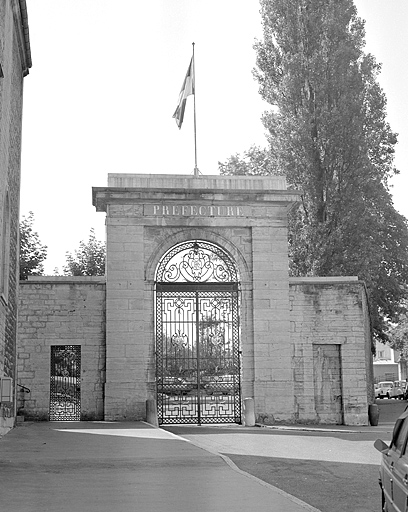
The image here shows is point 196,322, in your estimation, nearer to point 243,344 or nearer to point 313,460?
point 243,344

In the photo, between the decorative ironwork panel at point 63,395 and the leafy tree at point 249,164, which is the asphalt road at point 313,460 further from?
the leafy tree at point 249,164

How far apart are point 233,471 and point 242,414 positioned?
1236cm

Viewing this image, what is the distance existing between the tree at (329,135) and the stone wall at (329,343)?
6.86 meters

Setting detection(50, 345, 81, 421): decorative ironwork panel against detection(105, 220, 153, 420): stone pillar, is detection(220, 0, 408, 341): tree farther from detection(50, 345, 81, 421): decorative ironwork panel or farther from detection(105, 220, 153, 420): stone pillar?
detection(50, 345, 81, 421): decorative ironwork panel

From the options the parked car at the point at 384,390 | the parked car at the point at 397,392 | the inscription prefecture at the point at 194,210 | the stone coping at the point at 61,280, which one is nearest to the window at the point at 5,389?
the stone coping at the point at 61,280

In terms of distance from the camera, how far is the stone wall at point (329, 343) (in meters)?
24.6

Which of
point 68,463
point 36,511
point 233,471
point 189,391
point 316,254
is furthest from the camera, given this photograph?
point 316,254

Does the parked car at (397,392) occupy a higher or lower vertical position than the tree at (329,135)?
lower

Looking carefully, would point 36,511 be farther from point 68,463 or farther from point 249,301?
point 249,301

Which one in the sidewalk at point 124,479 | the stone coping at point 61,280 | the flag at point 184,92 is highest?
the flag at point 184,92

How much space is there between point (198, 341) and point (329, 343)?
13.2ft

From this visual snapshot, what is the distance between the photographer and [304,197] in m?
32.9

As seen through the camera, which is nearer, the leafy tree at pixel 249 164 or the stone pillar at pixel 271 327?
the stone pillar at pixel 271 327

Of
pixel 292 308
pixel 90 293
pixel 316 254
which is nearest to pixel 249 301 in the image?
pixel 292 308
